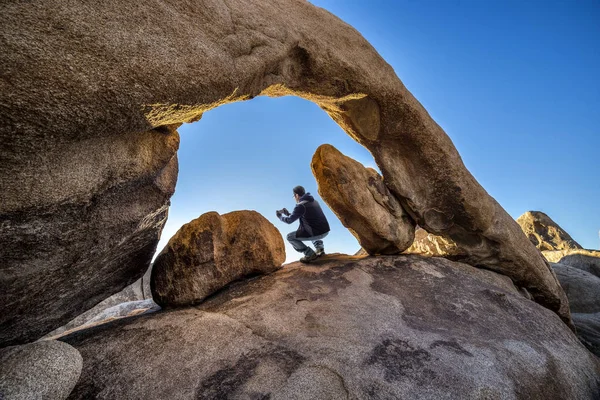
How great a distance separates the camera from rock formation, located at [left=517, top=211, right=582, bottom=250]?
15.5 meters

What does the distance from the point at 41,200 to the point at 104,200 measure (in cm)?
88

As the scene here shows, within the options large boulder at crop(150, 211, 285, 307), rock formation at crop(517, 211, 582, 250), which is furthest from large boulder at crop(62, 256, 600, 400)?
rock formation at crop(517, 211, 582, 250)

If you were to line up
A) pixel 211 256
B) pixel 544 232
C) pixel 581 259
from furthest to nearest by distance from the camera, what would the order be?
pixel 544 232
pixel 581 259
pixel 211 256

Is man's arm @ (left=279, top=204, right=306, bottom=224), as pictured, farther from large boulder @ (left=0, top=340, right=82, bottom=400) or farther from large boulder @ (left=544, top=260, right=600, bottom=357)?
large boulder @ (left=544, top=260, right=600, bottom=357)

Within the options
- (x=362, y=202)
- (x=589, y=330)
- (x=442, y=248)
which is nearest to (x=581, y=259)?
(x=589, y=330)

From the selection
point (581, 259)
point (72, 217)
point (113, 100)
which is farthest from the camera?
point (581, 259)

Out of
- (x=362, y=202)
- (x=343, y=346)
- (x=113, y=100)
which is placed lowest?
(x=343, y=346)

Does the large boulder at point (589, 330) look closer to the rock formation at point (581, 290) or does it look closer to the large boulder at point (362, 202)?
the rock formation at point (581, 290)

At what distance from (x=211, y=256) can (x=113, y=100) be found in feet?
12.2

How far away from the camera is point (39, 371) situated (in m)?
3.27

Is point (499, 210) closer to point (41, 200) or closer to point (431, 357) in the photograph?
point (431, 357)

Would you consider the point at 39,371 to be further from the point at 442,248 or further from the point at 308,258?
the point at 442,248

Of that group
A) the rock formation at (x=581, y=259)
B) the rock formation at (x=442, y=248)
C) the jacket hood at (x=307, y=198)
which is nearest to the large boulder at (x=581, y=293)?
the rock formation at (x=581, y=259)

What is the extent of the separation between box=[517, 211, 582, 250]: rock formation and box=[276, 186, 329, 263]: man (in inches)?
525
